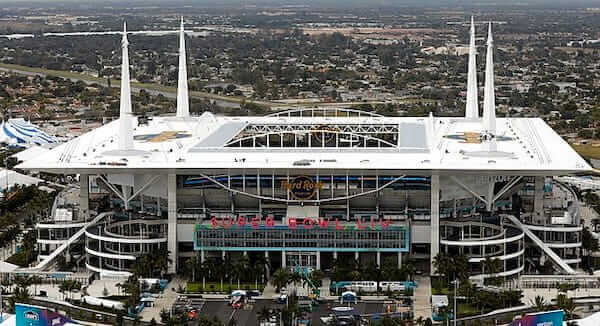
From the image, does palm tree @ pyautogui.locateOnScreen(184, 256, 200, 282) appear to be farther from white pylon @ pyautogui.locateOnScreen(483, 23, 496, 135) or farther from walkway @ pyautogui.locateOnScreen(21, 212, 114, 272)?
white pylon @ pyautogui.locateOnScreen(483, 23, 496, 135)

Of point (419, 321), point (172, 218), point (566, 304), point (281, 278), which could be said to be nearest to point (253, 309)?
point (281, 278)

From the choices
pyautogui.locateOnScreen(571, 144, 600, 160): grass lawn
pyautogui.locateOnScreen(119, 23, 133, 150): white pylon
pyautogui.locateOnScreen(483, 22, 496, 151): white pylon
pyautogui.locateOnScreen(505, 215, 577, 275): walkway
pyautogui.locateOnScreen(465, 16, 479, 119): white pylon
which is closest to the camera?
pyautogui.locateOnScreen(505, 215, 577, 275): walkway

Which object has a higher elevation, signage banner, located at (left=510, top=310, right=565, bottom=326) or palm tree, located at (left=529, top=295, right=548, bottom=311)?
signage banner, located at (left=510, top=310, right=565, bottom=326)

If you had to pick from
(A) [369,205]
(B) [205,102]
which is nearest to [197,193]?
(A) [369,205]

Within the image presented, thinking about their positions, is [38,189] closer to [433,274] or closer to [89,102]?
[433,274]

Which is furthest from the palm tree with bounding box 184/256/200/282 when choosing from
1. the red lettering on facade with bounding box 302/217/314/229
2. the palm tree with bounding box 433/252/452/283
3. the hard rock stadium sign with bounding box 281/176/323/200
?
the palm tree with bounding box 433/252/452/283

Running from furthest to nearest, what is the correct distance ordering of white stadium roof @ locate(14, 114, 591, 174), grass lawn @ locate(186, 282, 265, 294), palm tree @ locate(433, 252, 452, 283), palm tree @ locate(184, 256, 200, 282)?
white stadium roof @ locate(14, 114, 591, 174) → palm tree @ locate(184, 256, 200, 282) → palm tree @ locate(433, 252, 452, 283) → grass lawn @ locate(186, 282, 265, 294)

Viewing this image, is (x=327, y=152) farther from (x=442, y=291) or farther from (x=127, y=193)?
(x=442, y=291)
